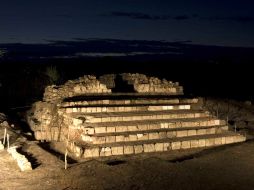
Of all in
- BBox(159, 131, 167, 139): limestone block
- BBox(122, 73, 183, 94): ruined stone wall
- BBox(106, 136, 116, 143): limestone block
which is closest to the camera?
BBox(106, 136, 116, 143): limestone block

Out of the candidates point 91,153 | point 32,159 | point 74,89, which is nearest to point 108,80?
point 74,89

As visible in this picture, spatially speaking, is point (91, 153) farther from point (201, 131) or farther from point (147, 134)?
point (201, 131)

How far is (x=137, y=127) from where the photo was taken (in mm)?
14289

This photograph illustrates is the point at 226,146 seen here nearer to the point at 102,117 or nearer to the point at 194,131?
the point at 194,131

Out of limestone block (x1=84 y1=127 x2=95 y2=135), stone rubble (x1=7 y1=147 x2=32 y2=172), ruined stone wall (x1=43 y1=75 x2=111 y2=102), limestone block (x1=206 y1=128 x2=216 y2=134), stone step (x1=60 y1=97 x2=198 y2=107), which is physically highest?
ruined stone wall (x1=43 y1=75 x2=111 y2=102)

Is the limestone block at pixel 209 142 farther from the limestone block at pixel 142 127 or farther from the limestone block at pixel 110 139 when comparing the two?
the limestone block at pixel 110 139

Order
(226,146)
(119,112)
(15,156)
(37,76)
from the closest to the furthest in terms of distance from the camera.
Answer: (15,156), (226,146), (119,112), (37,76)

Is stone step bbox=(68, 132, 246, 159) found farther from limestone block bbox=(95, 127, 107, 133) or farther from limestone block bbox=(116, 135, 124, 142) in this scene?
limestone block bbox=(95, 127, 107, 133)

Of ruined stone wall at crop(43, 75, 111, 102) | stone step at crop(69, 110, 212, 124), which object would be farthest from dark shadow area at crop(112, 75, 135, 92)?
stone step at crop(69, 110, 212, 124)

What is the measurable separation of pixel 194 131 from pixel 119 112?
9.66ft

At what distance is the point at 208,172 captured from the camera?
1030cm

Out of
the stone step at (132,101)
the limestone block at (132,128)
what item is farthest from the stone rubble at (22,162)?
the stone step at (132,101)

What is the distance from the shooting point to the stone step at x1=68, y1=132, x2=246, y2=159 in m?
12.7

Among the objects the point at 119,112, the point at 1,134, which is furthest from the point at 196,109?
the point at 1,134
